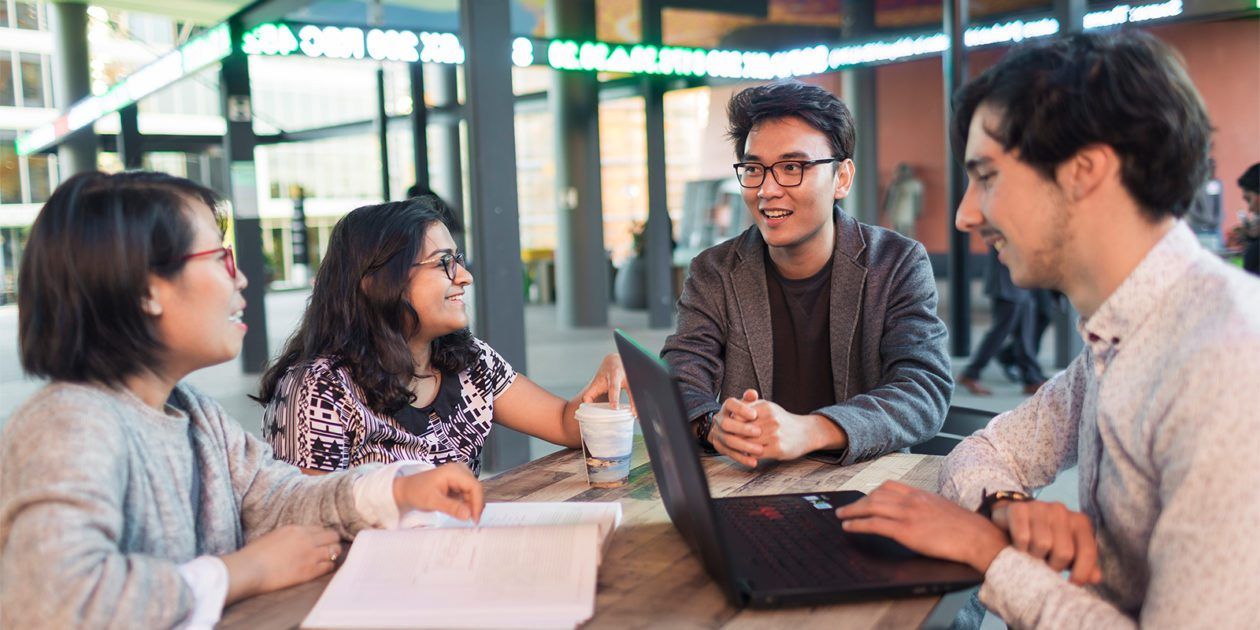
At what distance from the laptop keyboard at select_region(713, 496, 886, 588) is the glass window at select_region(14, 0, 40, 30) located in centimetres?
939

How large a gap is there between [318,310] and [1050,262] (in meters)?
1.28

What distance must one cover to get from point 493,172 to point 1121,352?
3222 millimetres

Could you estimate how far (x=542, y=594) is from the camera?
3.67 ft

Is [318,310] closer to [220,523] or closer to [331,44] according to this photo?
[220,523]

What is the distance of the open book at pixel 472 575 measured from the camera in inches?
42.3

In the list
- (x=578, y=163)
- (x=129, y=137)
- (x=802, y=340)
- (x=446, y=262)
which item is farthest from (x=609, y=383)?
(x=129, y=137)

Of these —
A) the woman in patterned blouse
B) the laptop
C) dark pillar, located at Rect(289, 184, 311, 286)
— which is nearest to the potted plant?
dark pillar, located at Rect(289, 184, 311, 286)

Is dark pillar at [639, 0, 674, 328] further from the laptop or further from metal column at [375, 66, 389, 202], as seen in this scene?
the laptop

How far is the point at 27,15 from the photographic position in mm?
8852

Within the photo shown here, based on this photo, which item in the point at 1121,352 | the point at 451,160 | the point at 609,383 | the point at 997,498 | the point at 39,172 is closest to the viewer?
the point at 1121,352

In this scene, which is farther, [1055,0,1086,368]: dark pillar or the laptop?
[1055,0,1086,368]: dark pillar

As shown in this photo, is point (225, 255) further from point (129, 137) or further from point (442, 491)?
point (129, 137)

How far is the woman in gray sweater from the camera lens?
3.37 feet

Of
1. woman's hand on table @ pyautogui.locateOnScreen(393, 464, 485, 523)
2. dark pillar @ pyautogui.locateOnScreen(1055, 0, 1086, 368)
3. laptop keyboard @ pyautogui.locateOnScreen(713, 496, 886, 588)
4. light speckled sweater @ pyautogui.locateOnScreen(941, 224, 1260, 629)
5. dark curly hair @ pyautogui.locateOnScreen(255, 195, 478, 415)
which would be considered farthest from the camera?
dark pillar @ pyautogui.locateOnScreen(1055, 0, 1086, 368)
